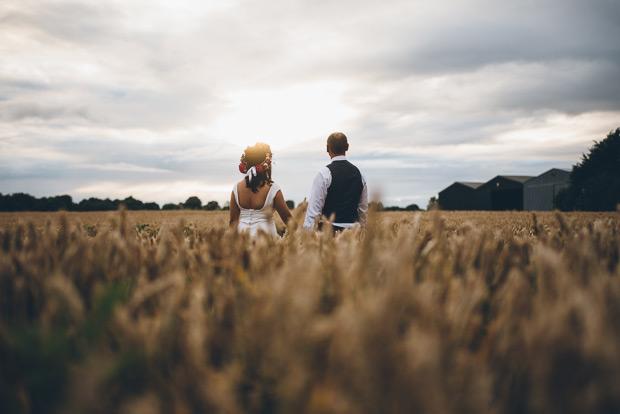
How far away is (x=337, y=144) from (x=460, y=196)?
6752cm

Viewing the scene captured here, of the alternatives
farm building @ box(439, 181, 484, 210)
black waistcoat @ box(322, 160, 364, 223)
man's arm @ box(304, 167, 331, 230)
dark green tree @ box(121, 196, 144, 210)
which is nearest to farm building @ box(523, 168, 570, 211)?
farm building @ box(439, 181, 484, 210)

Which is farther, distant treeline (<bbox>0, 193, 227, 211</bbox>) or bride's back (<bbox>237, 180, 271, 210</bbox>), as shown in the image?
distant treeline (<bbox>0, 193, 227, 211</bbox>)

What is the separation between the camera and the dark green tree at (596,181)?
33.9 m

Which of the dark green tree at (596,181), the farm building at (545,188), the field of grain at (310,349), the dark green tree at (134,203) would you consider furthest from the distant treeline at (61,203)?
the farm building at (545,188)

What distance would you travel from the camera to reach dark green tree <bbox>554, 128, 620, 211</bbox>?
111 feet

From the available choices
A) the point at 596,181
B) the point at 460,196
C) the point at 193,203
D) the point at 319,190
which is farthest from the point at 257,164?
the point at 460,196

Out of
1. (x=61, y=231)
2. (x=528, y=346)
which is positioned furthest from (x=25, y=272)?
(x=528, y=346)

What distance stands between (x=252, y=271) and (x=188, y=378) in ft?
1.97

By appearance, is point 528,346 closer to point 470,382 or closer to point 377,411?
point 470,382

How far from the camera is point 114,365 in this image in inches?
26.0

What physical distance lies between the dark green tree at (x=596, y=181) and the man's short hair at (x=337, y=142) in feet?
112

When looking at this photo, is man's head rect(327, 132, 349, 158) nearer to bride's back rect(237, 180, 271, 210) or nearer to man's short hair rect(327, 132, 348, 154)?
man's short hair rect(327, 132, 348, 154)

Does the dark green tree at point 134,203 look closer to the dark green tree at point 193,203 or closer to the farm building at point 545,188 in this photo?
the dark green tree at point 193,203

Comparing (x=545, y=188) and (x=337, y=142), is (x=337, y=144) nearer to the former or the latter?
(x=337, y=142)
